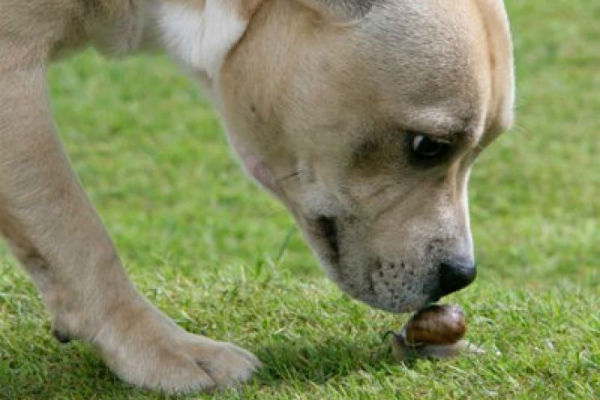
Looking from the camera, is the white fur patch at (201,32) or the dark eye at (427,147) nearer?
the dark eye at (427,147)

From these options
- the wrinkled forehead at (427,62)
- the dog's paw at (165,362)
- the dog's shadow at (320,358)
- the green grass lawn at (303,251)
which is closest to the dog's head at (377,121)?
the wrinkled forehead at (427,62)

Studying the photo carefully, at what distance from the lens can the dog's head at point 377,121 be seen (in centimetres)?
403

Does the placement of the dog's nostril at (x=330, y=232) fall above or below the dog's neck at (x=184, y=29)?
below

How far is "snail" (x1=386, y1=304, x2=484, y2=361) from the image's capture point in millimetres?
4227

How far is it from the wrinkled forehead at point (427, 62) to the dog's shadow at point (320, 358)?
0.75m

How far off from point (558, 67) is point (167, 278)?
5416 mm

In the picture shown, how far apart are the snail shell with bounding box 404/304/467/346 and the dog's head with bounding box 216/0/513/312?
0.06 metres

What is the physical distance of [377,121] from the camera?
408 centimetres

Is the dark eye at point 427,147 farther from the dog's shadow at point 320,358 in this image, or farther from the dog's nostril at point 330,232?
the dog's shadow at point 320,358

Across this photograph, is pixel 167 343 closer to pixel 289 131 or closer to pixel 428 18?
pixel 289 131

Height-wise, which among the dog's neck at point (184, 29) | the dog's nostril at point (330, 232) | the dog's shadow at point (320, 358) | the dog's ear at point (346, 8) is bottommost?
the dog's shadow at point (320, 358)

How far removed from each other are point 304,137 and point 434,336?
0.71 m

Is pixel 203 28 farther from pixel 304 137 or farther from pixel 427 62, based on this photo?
pixel 427 62

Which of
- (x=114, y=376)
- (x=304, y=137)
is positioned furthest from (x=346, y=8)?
(x=114, y=376)
